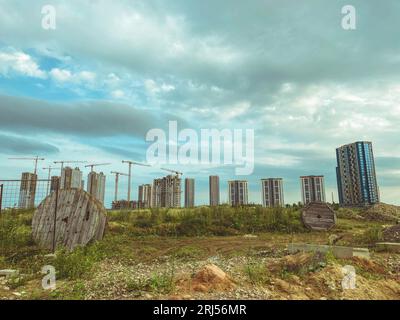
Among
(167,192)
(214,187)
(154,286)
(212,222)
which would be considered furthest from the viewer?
(167,192)

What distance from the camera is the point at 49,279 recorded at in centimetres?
636

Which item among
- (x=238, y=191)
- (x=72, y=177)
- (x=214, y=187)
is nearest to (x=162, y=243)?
(x=238, y=191)

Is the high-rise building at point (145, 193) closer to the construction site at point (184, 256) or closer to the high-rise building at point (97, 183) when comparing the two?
the high-rise building at point (97, 183)

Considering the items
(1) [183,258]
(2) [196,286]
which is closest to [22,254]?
(1) [183,258]

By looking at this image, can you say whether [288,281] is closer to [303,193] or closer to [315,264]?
[315,264]

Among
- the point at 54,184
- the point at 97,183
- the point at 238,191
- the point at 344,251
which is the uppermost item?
the point at 97,183

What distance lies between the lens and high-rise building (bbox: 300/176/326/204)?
35000mm

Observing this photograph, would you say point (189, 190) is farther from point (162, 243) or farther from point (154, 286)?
point (154, 286)

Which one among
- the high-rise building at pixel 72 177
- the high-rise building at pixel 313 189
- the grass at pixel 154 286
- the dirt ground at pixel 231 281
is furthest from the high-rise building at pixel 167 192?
the grass at pixel 154 286

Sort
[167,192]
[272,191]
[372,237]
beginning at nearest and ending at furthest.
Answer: [372,237] < [272,191] < [167,192]

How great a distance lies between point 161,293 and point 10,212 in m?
11.4

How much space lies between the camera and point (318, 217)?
15344 mm

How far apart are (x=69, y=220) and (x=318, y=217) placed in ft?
37.0

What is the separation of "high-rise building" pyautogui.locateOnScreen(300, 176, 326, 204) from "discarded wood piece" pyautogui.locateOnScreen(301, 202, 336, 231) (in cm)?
2020
